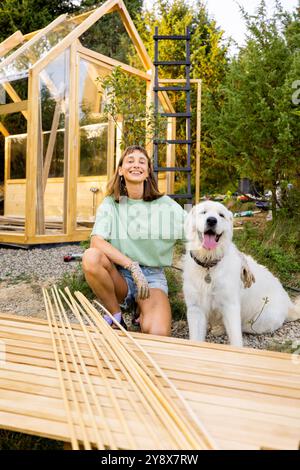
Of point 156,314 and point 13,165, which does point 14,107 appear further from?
point 156,314

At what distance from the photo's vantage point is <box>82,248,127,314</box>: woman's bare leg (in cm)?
280

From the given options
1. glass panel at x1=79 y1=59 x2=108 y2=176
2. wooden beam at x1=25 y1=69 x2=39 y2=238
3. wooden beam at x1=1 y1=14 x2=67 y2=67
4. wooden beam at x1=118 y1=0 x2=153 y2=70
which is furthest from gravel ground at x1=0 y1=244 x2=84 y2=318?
wooden beam at x1=118 y1=0 x2=153 y2=70

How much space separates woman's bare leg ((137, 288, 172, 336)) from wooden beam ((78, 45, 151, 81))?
5.02 metres

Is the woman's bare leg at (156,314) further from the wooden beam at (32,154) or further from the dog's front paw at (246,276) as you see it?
the wooden beam at (32,154)

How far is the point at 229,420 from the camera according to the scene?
1.27 meters

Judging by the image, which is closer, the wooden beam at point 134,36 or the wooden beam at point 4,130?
the wooden beam at point 134,36

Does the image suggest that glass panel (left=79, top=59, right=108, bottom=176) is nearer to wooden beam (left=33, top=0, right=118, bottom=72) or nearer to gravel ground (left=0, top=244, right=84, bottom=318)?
wooden beam (left=33, top=0, right=118, bottom=72)

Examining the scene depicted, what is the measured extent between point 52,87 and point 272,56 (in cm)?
329

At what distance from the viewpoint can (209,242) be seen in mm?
2701

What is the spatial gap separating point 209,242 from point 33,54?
5527 mm

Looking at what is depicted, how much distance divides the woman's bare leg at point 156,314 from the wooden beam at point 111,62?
502 centimetres

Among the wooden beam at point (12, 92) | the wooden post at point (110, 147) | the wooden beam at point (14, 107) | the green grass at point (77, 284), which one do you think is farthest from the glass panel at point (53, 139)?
the green grass at point (77, 284)

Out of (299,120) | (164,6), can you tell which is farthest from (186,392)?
(164,6)

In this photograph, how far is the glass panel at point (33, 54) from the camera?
22.6ft
